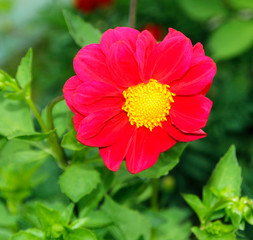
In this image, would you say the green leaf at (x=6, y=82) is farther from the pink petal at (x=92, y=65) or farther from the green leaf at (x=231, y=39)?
the green leaf at (x=231, y=39)

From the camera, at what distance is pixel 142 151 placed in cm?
70

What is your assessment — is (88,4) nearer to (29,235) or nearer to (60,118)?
(60,118)

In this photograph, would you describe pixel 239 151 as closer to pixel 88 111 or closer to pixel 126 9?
pixel 126 9

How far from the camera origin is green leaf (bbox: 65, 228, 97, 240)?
73 cm

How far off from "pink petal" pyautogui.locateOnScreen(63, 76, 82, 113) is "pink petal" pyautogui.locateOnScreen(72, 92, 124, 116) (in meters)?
0.02

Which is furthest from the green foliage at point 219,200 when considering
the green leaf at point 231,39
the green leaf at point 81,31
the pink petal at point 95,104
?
the green leaf at point 231,39

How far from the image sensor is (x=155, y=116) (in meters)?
0.71

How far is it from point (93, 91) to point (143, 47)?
3.9 inches

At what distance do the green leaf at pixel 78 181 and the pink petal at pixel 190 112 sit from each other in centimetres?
20

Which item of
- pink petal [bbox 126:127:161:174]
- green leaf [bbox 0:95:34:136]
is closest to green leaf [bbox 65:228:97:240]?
pink petal [bbox 126:127:161:174]

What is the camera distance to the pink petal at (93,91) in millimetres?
656

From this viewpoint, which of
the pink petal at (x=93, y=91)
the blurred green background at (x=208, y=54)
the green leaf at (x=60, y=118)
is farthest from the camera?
the blurred green background at (x=208, y=54)

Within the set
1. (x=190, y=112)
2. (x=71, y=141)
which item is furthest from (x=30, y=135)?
(x=190, y=112)

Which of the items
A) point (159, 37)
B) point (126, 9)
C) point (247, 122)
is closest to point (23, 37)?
point (126, 9)
